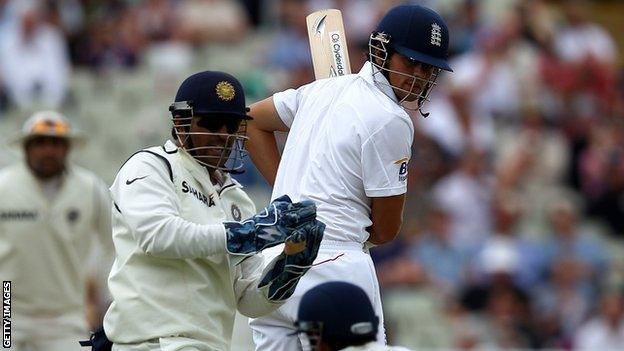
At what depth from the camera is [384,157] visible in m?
6.40

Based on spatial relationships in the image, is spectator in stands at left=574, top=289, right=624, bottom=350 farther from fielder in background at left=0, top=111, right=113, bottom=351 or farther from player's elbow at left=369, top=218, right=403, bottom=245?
player's elbow at left=369, top=218, right=403, bottom=245

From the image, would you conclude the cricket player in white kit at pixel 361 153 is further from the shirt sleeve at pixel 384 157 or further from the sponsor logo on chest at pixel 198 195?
the sponsor logo on chest at pixel 198 195

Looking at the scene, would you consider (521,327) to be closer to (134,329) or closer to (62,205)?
(62,205)

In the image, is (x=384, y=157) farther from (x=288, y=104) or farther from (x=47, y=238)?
(x=47, y=238)

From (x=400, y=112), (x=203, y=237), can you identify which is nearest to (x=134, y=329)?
(x=203, y=237)

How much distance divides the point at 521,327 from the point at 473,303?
444mm

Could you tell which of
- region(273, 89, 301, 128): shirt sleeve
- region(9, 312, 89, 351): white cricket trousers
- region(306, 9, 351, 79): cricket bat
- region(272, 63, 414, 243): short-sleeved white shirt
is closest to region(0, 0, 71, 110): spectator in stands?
region(9, 312, 89, 351): white cricket trousers

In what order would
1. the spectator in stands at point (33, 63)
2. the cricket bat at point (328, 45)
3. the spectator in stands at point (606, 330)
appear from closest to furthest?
the cricket bat at point (328, 45) < the spectator in stands at point (606, 330) < the spectator in stands at point (33, 63)

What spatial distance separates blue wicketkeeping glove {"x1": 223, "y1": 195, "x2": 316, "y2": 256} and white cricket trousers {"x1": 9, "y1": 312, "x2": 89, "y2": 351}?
408cm

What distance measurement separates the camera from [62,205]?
9.88 metres

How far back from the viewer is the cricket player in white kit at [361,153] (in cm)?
641

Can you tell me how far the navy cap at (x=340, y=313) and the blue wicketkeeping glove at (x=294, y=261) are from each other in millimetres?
544

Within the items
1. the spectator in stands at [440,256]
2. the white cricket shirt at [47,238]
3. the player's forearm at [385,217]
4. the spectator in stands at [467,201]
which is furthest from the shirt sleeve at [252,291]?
the spectator in stands at [467,201]

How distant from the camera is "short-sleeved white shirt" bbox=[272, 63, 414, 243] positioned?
6391 millimetres
